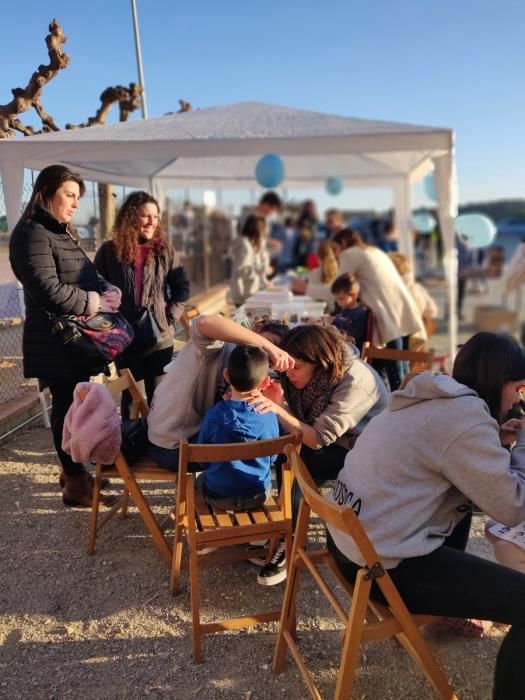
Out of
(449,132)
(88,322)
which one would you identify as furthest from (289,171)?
(88,322)

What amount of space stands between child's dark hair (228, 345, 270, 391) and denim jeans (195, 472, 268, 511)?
0.43 metres

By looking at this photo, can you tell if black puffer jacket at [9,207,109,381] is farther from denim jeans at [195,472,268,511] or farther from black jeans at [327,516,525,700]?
black jeans at [327,516,525,700]

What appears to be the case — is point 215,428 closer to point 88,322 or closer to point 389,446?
point 389,446

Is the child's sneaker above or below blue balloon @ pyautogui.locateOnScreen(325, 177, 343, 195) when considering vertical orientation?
below

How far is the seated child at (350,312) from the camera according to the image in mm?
4438

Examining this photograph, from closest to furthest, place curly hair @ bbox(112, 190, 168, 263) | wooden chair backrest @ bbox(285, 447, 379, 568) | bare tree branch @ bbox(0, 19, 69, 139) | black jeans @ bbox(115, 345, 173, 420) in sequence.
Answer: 1. wooden chair backrest @ bbox(285, 447, 379, 568)
2. curly hair @ bbox(112, 190, 168, 263)
3. black jeans @ bbox(115, 345, 173, 420)
4. bare tree branch @ bbox(0, 19, 69, 139)

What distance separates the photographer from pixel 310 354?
7.71ft

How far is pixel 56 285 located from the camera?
2.90 m

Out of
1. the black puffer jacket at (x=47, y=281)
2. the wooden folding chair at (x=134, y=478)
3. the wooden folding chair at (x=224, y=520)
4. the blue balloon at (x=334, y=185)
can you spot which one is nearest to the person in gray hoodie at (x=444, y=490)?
the wooden folding chair at (x=224, y=520)

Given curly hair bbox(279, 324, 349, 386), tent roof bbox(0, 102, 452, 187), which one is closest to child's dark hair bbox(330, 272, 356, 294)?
tent roof bbox(0, 102, 452, 187)

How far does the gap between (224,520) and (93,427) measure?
2.25 feet

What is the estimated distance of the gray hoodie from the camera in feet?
5.15

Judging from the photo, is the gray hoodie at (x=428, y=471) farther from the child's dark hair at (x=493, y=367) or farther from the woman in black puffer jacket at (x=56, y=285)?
the woman in black puffer jacket at (x=56, y=285)

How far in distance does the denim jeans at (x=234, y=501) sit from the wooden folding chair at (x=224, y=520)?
0.08ft
